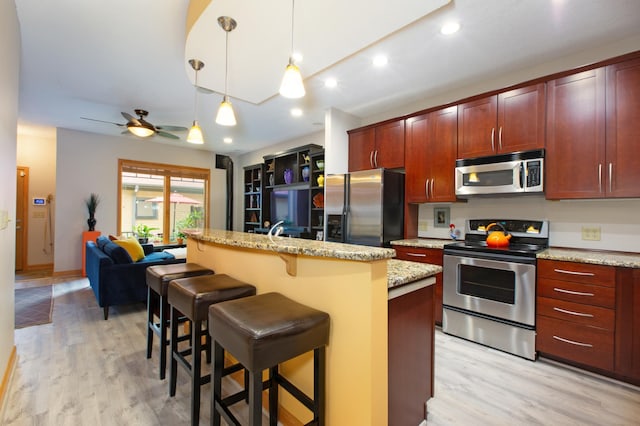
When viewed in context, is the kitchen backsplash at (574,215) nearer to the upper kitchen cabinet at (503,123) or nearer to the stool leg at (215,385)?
the upper kitchen cabinet at (503,123)

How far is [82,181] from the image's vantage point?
537 centimetres

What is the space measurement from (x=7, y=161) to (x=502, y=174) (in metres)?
3.97

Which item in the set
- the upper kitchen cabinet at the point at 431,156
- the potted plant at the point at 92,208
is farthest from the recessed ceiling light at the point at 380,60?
the potted plant at the point at 92,208

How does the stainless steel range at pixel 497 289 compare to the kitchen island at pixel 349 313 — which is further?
the stainless steel range at pixel 497 289

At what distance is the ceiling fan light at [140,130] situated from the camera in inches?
152

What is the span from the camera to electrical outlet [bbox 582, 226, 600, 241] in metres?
2.51

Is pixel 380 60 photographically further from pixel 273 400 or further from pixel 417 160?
pixel 273 400

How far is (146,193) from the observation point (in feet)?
20.4

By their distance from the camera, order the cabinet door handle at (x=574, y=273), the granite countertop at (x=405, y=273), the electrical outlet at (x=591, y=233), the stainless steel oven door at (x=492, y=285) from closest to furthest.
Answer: the granite countertop at (x=405, y=273)
the cabinet door handle at (x=574, y=273)
the stainless steel oven door at (x=492, y=285)
the electrical outlet at (x=591, y=233)

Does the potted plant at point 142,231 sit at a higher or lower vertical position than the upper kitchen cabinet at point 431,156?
lower

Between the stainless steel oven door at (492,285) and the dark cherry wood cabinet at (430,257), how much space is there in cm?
7

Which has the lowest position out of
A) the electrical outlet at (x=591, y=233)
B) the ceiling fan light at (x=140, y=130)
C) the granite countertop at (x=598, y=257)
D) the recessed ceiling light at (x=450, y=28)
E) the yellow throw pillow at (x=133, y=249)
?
the yellow throw pillow at (x=133, y=249)

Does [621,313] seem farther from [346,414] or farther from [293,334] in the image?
[293,334]

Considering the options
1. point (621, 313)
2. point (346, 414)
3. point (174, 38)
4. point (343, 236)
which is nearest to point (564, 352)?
point (621, 313)
